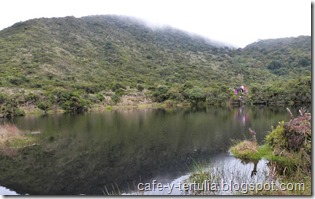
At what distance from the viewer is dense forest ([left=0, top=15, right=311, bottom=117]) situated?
84.4 m

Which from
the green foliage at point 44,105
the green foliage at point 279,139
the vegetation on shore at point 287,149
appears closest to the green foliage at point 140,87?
the green foliage at point 44,105

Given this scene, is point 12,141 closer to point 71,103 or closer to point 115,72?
point 71,103

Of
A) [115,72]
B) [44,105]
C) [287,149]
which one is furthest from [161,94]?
[287,149]

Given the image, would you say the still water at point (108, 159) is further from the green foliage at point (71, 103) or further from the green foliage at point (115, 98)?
the green foliage at point (115, 98)

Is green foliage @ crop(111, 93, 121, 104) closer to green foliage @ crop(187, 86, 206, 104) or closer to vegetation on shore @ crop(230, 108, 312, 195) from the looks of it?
green foliage @ crop(187, 86, 206, 104)

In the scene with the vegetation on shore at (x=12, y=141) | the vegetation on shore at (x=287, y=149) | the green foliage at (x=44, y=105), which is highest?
the vegetation on shore at (x=287, y=149)

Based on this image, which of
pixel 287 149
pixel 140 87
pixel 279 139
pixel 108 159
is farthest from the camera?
pixel 140 87

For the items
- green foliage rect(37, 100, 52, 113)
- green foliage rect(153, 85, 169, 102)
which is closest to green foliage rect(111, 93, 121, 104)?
green foliage rect(153, 85, 169, 102)

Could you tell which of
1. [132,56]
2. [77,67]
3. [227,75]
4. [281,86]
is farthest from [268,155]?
[132,56]

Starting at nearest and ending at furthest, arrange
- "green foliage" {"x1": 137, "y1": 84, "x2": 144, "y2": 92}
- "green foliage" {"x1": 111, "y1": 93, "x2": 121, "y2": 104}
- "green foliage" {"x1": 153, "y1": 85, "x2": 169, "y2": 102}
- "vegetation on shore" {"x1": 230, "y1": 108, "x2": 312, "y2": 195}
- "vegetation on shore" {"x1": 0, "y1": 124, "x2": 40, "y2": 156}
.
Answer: "vegetation on shore" {"x1": 230, "y1": 108, "x2": 312, "y2": 195}
"vegetation on shore" {"x1": 0, "y1": 124, "x2": 40, "y2": 156}
"green foliage" {"x1": 111, "y1": 93, "x2": 121, "y2": 104}
"green foliage" {"x1": 153, "y1": 85, "x2": 169, "y2": 102}
"green foliage" {"x1": 137, "y1": 84, "x2": 144, "y2": 92}

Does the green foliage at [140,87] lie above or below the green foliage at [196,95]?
above

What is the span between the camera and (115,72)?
447 feet

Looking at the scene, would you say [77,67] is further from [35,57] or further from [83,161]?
[83,161]

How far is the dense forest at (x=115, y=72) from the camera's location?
84.4 meters
